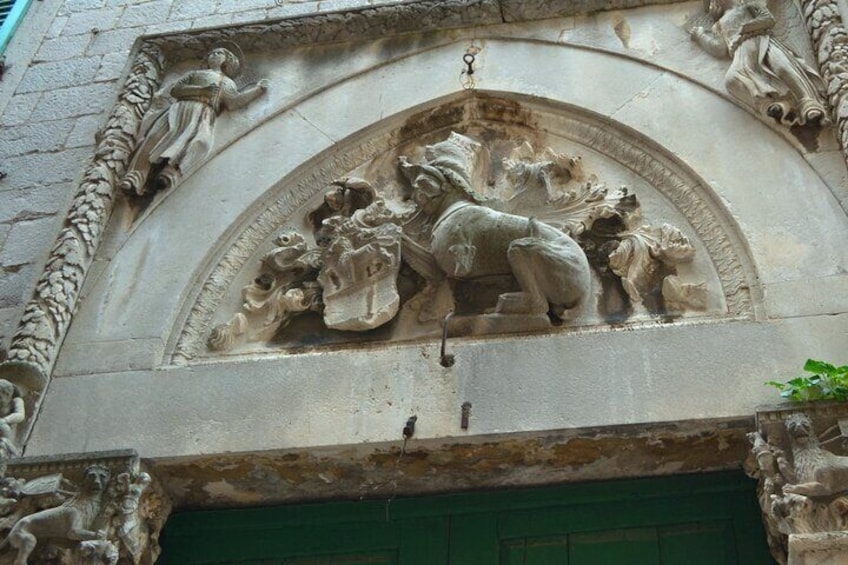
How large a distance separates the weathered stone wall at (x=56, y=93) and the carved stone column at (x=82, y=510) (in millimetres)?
892

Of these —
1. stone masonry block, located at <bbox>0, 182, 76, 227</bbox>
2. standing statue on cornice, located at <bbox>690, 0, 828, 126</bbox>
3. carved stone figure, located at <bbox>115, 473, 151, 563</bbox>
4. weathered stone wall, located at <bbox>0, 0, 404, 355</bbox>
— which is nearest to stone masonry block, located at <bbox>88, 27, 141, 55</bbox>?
weathered stone wall, located at <bbox>0, 0, 404, 355</bbox>

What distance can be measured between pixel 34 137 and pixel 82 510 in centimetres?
271

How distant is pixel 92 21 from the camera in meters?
6.92

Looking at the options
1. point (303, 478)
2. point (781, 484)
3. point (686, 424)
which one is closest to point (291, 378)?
point (303, 478)

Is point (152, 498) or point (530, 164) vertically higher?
point (530, 164)

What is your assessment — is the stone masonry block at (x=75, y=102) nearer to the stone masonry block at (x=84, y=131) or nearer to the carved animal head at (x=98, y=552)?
the stone masonry block at (x=84, y=131)

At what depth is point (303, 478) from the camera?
175 inches

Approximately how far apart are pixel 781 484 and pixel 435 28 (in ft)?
10.7

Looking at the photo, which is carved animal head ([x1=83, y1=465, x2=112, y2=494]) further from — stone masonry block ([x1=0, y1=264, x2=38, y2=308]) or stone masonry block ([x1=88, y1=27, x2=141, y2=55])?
stone masonry block ([x1=88, y1=27, x2=141, y2=55])

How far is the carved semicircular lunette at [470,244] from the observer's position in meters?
4.64

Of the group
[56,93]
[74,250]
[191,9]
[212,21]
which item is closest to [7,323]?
[74,250]

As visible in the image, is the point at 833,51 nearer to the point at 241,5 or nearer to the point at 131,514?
the point at 241,5

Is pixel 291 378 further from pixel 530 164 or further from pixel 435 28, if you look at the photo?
pixel 435 28

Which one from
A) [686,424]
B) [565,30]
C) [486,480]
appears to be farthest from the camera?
[565,30]
